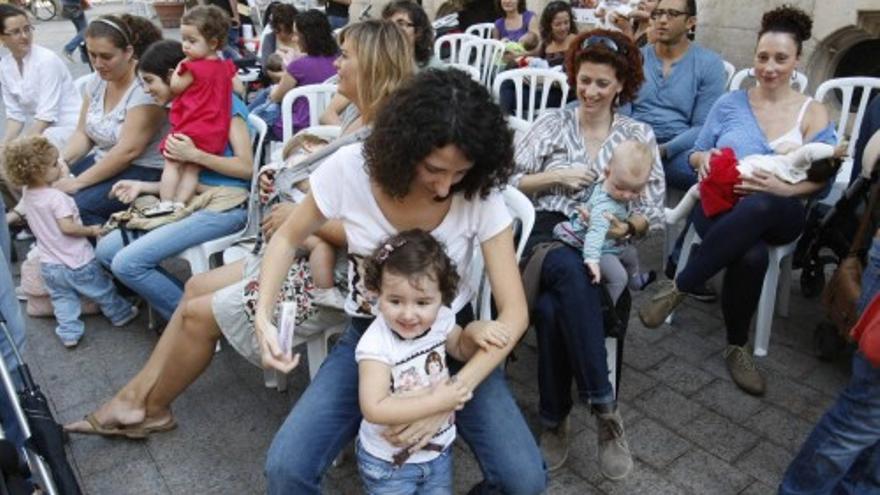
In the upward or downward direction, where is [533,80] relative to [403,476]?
upward

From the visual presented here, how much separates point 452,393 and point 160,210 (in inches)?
77.7

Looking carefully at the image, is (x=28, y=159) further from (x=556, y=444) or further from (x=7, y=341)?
(x=556, y=444)

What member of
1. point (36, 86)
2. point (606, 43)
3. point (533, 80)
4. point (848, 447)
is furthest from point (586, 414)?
point (36, 86)

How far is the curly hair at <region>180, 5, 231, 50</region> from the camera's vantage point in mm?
3438

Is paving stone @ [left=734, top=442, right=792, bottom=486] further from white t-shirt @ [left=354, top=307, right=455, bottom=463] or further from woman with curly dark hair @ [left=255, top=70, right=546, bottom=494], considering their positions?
white t-shirt @ [left=354, top=307, right=455, bottom=463]

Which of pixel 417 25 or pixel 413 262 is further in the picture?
pixel 417 25

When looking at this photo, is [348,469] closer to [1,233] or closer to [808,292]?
[1,233]

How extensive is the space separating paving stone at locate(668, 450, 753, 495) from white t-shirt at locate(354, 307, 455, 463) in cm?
104

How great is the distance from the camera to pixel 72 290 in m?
3.39

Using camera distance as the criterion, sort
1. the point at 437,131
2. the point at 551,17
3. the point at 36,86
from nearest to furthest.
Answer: the point at 437,131
the point at 36,86
the point at 551,17

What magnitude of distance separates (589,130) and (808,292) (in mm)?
1803

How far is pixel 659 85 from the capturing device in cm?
388

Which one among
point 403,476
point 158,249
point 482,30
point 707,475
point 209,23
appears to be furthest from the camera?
point 482,30

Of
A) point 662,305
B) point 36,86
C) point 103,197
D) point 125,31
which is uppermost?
point 125,31
